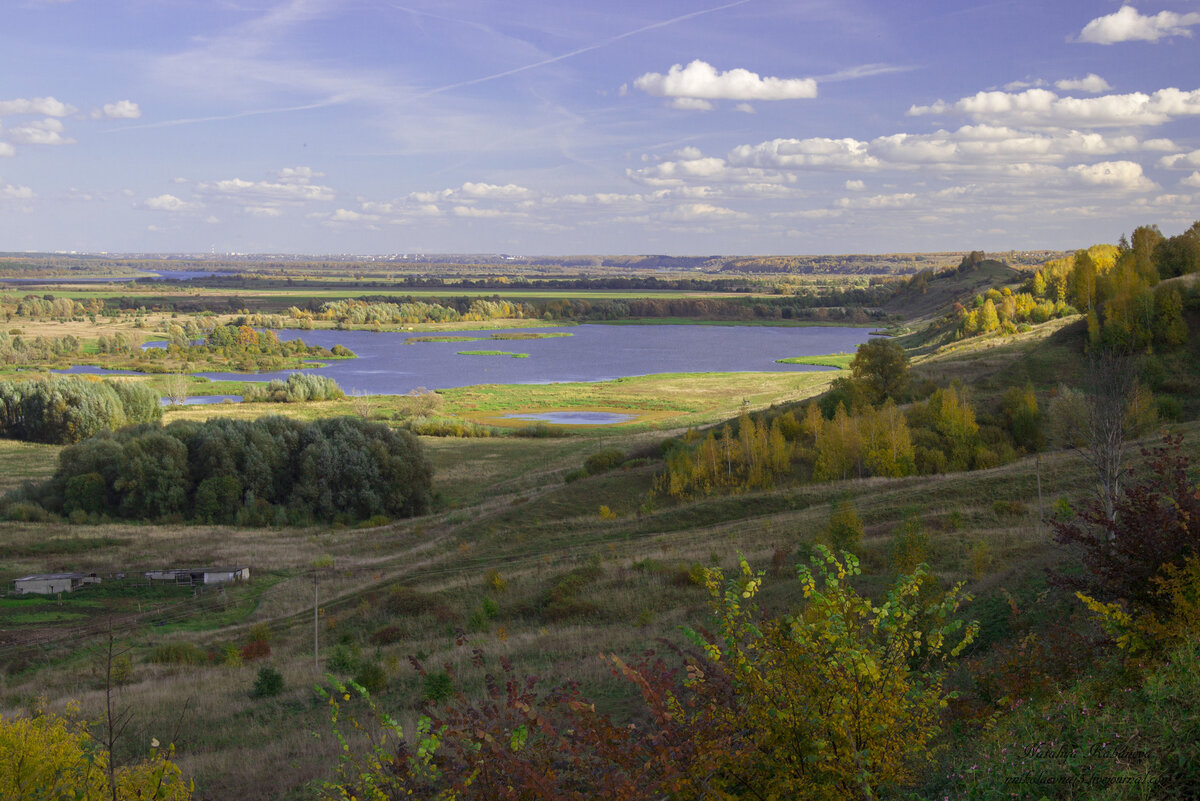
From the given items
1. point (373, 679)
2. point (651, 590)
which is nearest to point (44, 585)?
point (373, 679)

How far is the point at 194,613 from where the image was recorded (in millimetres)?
25391

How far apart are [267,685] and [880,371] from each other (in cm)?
3980

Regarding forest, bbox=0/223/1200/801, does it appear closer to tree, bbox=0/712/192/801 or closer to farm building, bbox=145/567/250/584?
tree, bbox=0/712/192/801

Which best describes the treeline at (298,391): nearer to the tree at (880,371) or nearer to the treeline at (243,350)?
the treeline at (243,350)

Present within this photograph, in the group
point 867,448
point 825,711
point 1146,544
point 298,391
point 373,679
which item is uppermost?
point 1146,544

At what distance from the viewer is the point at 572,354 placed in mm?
125875

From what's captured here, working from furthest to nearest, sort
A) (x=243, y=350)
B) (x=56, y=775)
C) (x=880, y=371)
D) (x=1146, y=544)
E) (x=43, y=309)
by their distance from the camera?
(x=43, y=309)
(x=243, y=350)
(x=880, y=371)
(x=56, y=775)
(x=1146, y=544)

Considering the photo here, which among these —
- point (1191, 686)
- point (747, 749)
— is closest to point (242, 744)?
point (747, 749)

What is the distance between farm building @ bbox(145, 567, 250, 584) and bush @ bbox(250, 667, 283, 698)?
46.1 feet

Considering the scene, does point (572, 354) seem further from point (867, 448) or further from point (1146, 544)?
point (1146, 544)

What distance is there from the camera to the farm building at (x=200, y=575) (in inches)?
1133

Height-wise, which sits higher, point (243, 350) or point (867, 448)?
point (243, 350)

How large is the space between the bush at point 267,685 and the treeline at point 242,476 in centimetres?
2660

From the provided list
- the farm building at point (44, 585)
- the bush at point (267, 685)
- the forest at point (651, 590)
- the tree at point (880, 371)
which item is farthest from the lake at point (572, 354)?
the bush at point (267, 685)
